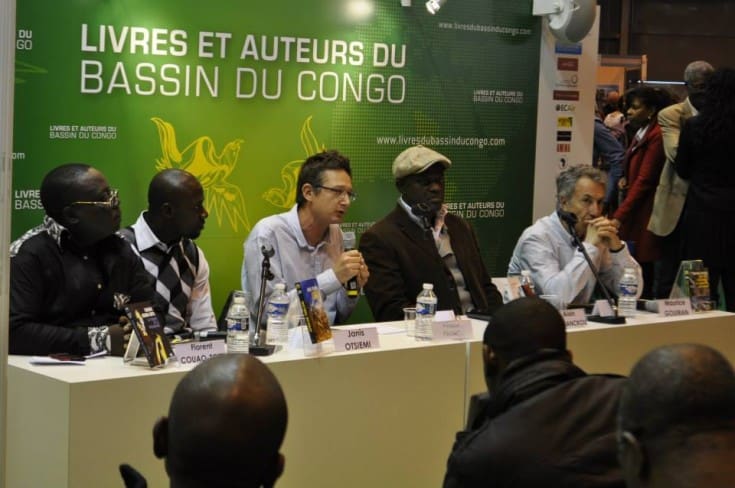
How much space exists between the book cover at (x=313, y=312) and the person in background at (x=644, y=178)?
3.57 m

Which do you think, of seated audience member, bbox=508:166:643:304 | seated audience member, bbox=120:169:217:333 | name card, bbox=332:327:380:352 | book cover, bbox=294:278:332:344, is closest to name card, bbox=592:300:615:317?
seated audience member, bbox=508:166:643:304

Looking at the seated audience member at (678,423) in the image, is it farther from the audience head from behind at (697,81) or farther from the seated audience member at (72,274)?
the audience head from behind at (697,81)

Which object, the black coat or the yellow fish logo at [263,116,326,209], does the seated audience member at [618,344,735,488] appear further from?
the yellow fish logo at [263,116,326,209]

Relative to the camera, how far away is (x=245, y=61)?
214 inches

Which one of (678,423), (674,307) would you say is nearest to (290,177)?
(674,307)

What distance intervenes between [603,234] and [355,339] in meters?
1.63

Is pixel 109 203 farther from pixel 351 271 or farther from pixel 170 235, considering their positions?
pixel 351 271

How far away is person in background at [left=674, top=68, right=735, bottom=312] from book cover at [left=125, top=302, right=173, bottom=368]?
3.83 metres

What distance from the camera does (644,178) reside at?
6.69 metres

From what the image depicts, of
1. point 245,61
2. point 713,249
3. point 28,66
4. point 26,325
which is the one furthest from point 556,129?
point 26,325

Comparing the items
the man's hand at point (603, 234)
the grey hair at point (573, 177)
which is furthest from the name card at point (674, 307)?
the grey hair at point (573, 177)

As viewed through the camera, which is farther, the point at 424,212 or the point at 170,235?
the point at 424,212

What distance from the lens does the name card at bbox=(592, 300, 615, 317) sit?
4.37 meters

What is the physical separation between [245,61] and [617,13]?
7.95 metres
